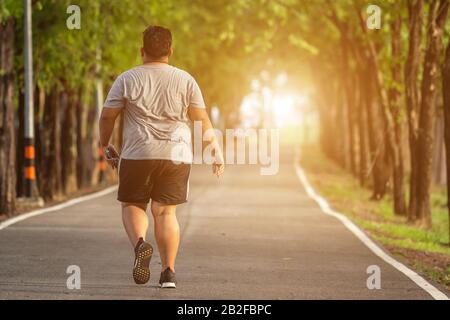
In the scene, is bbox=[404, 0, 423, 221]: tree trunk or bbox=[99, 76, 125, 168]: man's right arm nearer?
bbox=[99, 76, 125, 168]: man's right arm

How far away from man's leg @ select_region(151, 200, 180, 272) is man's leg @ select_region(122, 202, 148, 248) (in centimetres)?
10

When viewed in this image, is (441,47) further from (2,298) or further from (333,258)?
(2,298)

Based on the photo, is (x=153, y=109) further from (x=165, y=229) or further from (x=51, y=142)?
(x=51, y=142)

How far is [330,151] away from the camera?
176ft

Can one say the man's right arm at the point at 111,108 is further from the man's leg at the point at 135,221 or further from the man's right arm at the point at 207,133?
the man's right arm at the point at 207,133

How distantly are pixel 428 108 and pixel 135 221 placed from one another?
11.0 metres

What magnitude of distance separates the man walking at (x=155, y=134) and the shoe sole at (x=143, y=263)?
3cm

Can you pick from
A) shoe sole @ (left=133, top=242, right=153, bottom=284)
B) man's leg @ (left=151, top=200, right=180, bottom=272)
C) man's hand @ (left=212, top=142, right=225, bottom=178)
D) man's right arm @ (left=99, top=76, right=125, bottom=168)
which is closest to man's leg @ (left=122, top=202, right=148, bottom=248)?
man's leg @ (left=151, top=200, right=180, bottom=272)

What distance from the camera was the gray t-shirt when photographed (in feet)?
30.9

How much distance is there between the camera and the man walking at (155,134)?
9.43 metres

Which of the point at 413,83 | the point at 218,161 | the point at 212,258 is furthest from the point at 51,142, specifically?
the point at 218,161

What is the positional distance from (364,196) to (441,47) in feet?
31.1

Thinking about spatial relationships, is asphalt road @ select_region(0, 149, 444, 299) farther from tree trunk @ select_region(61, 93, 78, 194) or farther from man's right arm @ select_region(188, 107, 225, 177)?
tree trunk @ select_region(61, 93, 78, 194)
